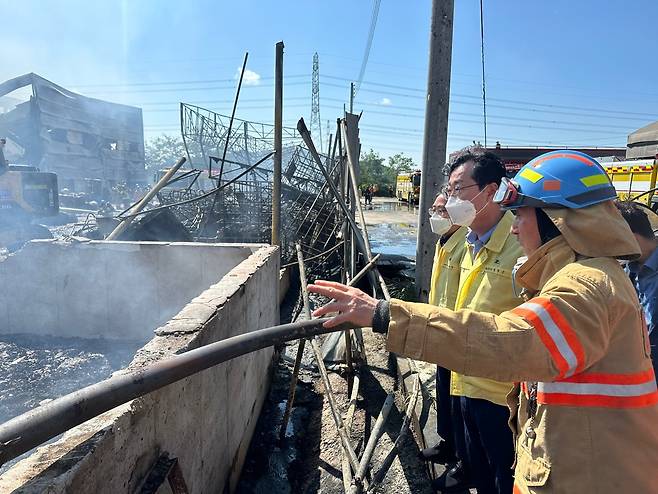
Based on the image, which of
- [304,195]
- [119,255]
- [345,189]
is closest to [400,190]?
[304,195]

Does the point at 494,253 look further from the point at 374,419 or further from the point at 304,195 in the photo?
the point at 304,195

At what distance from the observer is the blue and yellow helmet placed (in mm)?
1328

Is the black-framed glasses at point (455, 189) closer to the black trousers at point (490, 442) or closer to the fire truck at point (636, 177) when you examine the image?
the black trousers at point (490, 442)

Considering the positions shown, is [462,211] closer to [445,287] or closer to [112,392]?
[445,287]

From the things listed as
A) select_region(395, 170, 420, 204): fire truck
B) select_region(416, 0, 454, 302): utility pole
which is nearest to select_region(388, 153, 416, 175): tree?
select_region(395, 170, 420, 204): fire truck

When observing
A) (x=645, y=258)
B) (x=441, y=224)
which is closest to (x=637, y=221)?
(x=645, y=258)

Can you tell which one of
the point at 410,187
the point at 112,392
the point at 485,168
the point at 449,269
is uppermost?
the point at 410,187

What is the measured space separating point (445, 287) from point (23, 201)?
620 inches

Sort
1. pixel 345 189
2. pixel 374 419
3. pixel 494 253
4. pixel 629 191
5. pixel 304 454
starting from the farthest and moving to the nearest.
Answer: pixel 629 191 → pixel 345 189 → pixel 374 419 → pixel 304 454 → pixel 494 253

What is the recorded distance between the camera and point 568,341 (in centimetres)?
111

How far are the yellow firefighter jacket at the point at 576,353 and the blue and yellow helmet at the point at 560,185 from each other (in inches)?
1.6

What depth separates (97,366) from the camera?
4617mm

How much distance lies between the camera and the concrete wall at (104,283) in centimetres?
516

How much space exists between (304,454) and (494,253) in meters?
2.54
